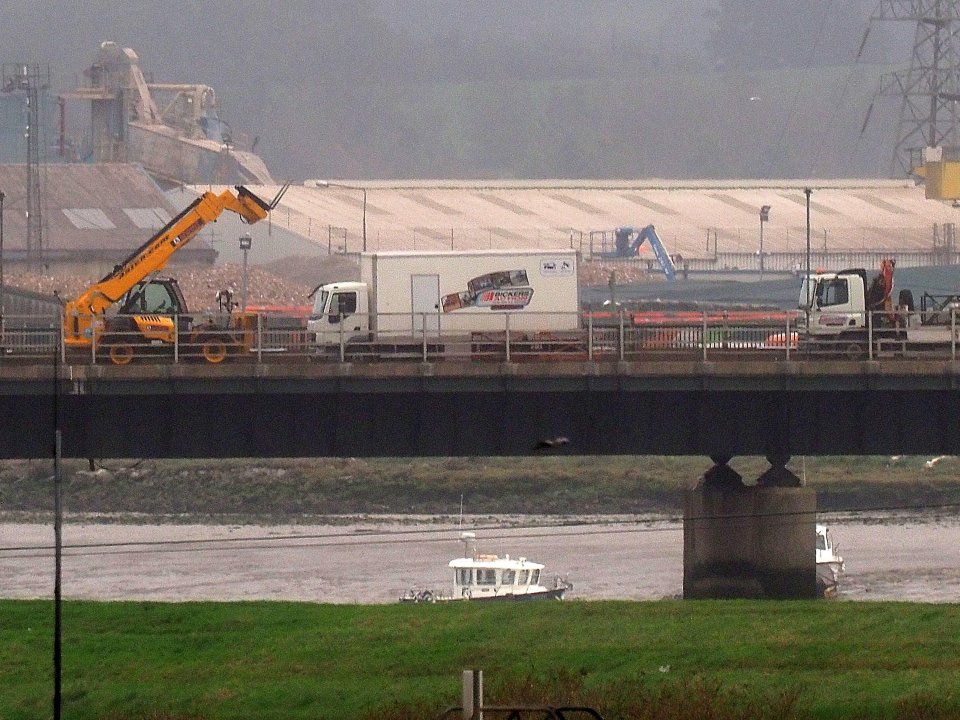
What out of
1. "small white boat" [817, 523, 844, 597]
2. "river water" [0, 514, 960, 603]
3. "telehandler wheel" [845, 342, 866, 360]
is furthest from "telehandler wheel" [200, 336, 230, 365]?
"small white boat" [817, 523, 844, 597]

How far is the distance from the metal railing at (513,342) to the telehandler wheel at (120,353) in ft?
0.12

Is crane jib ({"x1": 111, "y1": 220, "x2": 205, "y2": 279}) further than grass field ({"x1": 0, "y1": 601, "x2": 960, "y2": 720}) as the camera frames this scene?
Yes

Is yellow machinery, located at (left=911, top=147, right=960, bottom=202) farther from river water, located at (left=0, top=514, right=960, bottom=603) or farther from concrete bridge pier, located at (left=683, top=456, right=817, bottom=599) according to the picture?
concrete bridge pier, located at (left=683, top=456, right=817, bottom=599)

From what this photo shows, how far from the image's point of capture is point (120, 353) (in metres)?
49.4

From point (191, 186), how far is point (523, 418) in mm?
125676

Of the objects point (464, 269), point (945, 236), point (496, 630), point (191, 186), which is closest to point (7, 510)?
point (464, 269)

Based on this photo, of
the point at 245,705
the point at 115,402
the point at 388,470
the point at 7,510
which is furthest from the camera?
the point at 388,470

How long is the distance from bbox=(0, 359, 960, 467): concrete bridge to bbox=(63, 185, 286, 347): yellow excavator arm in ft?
24.3

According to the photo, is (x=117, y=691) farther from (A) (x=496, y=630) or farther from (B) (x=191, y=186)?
(B) (x=191, y=186)

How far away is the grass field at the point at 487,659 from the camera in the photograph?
28797mm

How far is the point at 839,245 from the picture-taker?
160 metres

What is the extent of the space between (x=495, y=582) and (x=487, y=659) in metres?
24.1

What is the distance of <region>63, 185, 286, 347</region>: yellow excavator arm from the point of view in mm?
52875

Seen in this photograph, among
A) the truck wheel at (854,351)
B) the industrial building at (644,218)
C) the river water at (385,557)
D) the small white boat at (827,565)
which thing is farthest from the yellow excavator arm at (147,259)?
the industrial building at (644,218)
